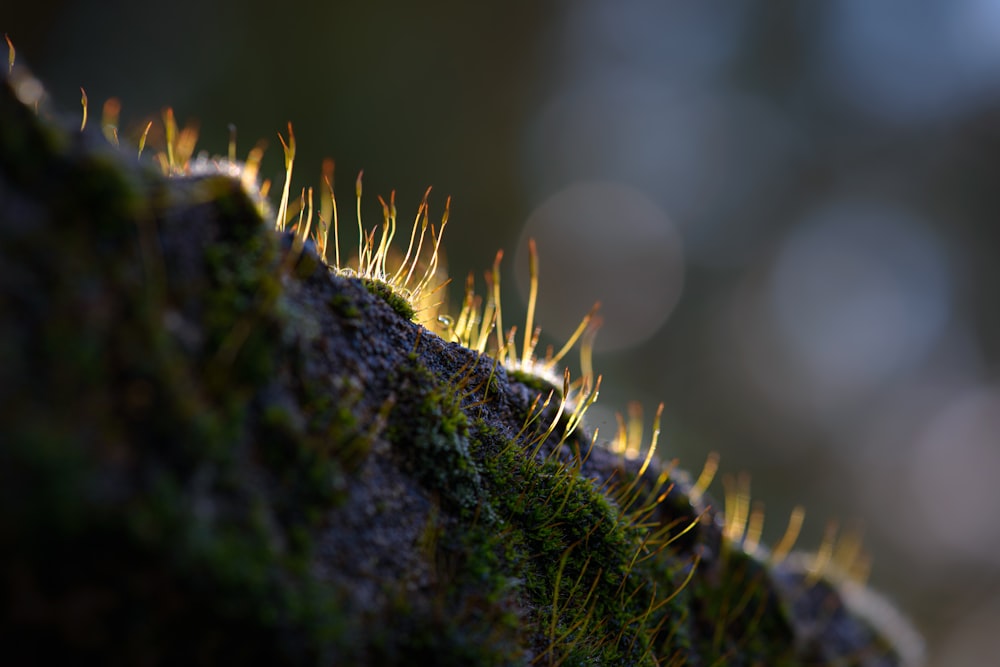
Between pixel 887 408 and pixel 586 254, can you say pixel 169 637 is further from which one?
pixel 887 408

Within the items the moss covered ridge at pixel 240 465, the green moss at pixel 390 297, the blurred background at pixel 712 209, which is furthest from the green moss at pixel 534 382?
the blurred background at pixel 712 209

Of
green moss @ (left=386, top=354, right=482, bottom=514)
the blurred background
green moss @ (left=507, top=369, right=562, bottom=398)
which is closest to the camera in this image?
green moss @ (left=386, top=354, right=482, bottom=514)

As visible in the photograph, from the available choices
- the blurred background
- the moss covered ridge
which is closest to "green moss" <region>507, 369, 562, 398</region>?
the moss covered ridge

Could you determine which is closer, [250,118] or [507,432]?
[507,432]

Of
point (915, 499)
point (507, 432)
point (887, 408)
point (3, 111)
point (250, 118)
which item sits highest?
point (887, 408)

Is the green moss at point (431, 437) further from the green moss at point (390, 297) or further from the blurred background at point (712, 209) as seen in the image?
the blurred background at point (712, 209)

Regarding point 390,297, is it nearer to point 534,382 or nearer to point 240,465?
point 534,382

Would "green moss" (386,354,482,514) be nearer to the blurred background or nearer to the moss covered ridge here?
the moss covered ridge

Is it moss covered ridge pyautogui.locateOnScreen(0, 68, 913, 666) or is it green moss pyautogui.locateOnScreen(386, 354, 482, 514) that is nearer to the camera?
moss covered ridge pyautogui.locateOnScreen(0, 68, 913, 666)

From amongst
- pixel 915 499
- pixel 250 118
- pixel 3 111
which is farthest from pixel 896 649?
pixel 915 499
